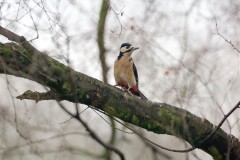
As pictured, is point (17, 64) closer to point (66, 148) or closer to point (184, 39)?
point (66, 148)

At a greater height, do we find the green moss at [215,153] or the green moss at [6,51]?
the green moss at [215,153]

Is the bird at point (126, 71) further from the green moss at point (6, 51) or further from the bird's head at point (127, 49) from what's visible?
the green moss at point (6, 51)

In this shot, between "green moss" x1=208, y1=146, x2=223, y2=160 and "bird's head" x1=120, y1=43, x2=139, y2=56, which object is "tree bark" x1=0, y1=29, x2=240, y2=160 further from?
"bird's head" x1=120, y1=43, x2=139, y2=56

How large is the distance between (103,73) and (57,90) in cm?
205

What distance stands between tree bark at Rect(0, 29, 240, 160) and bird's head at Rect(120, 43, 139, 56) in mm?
1747

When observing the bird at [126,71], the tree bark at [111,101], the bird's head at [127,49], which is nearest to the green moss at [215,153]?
the tree bark at [111,101]

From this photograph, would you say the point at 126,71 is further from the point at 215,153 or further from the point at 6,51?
the point at 6,51

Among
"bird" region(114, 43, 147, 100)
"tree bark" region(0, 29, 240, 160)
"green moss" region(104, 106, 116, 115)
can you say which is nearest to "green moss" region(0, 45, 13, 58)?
"tree bark" region(0, 29, 240, 160)

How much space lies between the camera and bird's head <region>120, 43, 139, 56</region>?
5.48 metres

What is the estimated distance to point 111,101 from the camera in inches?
144

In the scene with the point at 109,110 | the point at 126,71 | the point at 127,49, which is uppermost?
the point at 127,49

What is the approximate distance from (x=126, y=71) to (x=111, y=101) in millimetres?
1593

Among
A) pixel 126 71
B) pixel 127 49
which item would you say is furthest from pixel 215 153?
pixel 127 49

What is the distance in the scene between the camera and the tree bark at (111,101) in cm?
332
